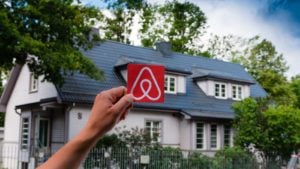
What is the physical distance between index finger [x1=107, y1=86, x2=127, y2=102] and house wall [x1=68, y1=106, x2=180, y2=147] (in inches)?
531

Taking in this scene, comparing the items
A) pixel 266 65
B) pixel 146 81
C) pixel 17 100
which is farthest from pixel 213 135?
pixel 146 81

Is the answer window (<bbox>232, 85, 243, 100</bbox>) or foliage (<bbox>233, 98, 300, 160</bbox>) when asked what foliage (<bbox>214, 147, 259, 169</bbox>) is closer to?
foliage (<bbox>233, 98, 300, 160</bbox>)

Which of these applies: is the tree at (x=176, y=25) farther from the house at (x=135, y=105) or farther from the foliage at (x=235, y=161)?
the foliage at (x=235, y=161)

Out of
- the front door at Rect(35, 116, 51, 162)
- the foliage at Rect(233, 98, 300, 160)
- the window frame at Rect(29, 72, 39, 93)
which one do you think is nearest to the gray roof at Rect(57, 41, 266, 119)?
the front door at Rect(35, 116, 51, 162)

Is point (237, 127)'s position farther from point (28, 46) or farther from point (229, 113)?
point (28, 46)

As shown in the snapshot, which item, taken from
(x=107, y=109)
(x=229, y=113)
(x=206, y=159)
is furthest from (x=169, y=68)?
(x=107, y=109)

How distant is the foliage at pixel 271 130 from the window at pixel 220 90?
17.2 feet

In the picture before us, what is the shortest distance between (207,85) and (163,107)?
361cm

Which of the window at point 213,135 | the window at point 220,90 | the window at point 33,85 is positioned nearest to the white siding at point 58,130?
the window at point 33,85

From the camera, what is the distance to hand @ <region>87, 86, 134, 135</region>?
24.0 inches

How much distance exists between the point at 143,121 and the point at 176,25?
13.6 meters

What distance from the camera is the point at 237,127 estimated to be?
48.1ft

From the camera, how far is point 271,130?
13.9 meters

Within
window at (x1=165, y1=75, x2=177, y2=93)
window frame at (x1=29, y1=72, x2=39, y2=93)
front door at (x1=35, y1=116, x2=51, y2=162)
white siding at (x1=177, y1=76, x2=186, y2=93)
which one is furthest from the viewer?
white siding at (x1=177, y1=76, x2=186, y2=93)
